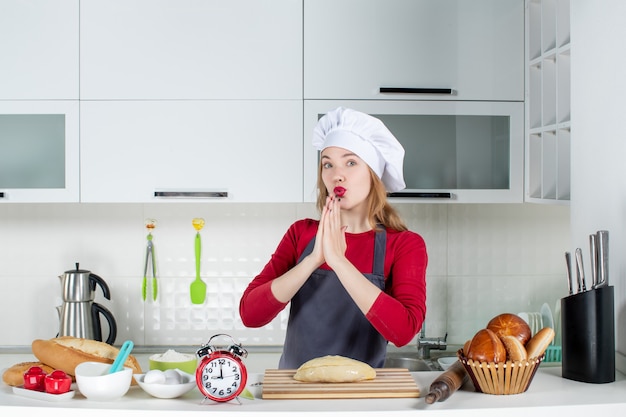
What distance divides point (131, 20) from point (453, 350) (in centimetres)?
162

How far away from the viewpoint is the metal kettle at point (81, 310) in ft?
8.35

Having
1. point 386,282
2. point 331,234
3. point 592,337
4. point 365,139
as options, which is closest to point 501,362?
point 592,337

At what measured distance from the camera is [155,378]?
4.19ft

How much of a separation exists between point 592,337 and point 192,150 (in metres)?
1.38

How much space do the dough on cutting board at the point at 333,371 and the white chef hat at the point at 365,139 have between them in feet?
1.87

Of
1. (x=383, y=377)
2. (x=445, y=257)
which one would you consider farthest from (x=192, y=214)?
(x=383, y=377)

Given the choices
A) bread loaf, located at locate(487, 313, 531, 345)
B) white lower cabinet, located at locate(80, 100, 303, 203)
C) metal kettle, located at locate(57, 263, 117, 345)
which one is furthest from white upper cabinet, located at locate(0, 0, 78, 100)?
bread loaf, located at locate(487, 313, 531, 345)

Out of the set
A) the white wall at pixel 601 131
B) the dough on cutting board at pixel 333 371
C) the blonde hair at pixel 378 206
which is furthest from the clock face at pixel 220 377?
the white wall at pixel 601 131

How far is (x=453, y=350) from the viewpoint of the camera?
2.69 m

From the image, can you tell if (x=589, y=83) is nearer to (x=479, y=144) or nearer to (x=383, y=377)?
(x=479, y=144)

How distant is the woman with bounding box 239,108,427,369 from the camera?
5.50 ft

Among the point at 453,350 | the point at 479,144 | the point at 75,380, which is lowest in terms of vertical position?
the point at 453,350

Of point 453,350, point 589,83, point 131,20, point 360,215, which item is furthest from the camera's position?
point 453,350

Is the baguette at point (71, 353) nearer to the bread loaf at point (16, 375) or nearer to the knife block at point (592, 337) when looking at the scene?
the bread loaf at point (16, 375)
